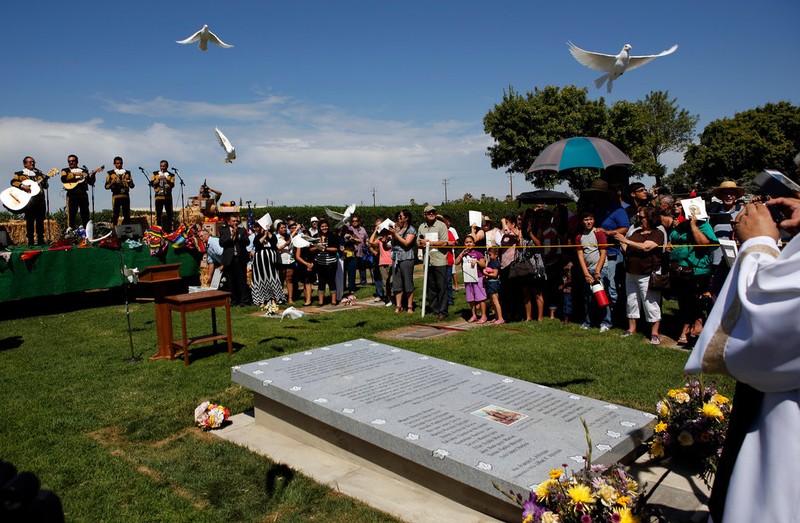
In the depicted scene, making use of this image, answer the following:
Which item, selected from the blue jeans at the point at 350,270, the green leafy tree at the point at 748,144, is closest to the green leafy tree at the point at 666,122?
the green leafy tree at the point at 748,144

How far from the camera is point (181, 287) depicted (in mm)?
14789

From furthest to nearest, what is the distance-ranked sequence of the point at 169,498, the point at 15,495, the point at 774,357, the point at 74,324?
1. the point at 74,324
2. the point at 169,498
3. the point at 774,357
4. the point at 15,495

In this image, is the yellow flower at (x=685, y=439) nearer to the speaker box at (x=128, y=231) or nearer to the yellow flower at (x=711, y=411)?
the yellow flower at (x=711, y=411)

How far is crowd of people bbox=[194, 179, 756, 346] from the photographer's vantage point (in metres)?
8.08

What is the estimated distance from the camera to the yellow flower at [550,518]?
9.09 feet

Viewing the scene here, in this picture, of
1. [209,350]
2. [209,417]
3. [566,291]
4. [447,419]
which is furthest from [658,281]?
[209,350]

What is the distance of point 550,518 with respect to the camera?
2.78m

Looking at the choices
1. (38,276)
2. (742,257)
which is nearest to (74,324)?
(38,276)

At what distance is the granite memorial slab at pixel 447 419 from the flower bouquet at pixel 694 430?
4.9 inches

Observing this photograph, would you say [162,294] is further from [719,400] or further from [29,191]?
[29,191]

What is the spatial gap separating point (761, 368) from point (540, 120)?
39.9 metres

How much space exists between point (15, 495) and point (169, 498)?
3.07m

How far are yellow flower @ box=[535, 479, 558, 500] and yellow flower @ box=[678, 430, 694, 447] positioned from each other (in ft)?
5.04

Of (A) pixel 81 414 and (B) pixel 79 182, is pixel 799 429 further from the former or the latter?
(B) pixel 79 182
